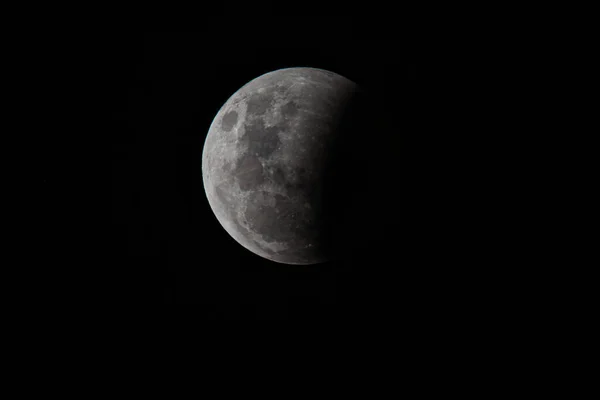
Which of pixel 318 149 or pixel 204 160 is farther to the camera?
pixel 204 160

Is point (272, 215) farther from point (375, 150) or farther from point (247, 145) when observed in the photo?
point (375, 150)

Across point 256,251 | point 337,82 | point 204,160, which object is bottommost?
point 256,251

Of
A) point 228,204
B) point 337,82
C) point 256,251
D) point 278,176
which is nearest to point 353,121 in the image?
point 337,82

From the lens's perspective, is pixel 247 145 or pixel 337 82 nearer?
pixel 247 145

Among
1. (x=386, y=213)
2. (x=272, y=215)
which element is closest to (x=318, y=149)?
(x=272, y=215)

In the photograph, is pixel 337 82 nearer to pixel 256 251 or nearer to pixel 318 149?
pixel 318 149

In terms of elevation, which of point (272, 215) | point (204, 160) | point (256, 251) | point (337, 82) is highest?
point (337, 82)

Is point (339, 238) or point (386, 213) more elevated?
point (386, 213)

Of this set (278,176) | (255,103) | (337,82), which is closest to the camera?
(278,176)

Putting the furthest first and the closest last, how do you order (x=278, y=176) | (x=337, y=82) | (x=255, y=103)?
1. (x=337, y=82)
2. (x=255, y=103)
3. (x=278, y=176)
